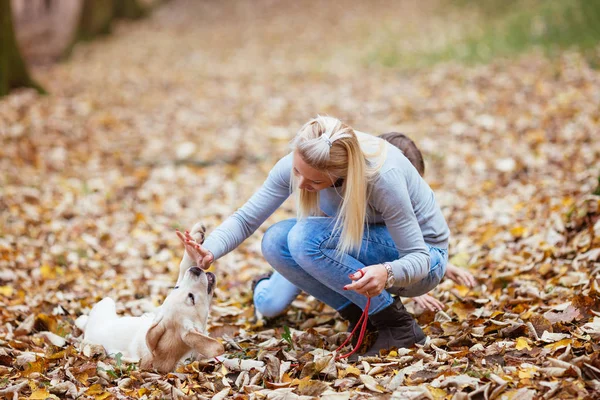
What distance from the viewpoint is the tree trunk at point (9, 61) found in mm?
8039

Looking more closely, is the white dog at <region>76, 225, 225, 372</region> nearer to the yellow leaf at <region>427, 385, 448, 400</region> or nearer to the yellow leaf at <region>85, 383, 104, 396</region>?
the yellow leaf at <region>85, 383, 104, 396</region>

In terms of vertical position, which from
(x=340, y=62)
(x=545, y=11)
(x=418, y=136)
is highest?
(x=545, y=11)

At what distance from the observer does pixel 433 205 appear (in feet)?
10.5

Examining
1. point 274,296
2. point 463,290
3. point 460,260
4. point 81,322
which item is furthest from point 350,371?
point 460,260

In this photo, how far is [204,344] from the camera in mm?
2861

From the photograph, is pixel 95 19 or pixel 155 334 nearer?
pixel 155 334

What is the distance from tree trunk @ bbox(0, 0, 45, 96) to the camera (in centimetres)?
804

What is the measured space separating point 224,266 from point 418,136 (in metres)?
3.16

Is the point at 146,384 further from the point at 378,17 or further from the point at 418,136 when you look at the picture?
the point at 378,17

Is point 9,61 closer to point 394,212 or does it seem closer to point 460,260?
point 460,260

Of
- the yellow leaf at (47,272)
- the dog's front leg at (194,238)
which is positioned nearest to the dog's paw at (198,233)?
the dog's front leg at (194,238)

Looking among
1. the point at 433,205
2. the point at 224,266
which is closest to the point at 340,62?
the point at 224,266

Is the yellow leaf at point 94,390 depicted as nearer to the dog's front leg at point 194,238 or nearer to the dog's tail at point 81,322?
the dog's front leg at point 194,238

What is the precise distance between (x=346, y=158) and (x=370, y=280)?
1.71ft
